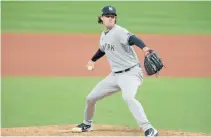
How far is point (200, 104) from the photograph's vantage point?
23.7ft

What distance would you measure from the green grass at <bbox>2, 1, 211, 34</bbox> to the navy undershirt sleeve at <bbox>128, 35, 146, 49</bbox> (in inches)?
196

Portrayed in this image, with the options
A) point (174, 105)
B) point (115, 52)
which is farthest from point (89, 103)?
point (174, 105)

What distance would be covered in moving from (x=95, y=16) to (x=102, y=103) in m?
3.45

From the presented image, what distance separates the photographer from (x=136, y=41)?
4.74 metres

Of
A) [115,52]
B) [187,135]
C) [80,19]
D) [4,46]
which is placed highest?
[80,19]

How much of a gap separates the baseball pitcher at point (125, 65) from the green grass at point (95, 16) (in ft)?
15.5

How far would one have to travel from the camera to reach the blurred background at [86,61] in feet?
22.6

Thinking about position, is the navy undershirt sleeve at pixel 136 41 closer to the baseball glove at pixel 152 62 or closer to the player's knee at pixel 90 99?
the baseball glove at pixel 152 62

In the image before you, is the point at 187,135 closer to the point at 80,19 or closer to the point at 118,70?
the point at 118,70

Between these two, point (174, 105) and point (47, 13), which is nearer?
point (174, 105)

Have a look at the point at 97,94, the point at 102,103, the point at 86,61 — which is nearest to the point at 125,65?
the point at 97,94

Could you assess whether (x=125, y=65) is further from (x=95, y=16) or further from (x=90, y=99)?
(x=95, y=16)

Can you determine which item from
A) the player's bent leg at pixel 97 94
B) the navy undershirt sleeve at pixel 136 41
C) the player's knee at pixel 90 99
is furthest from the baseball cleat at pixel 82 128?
the navy undershirt sleeve at pixel 136 41

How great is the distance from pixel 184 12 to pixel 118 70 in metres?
5.93
